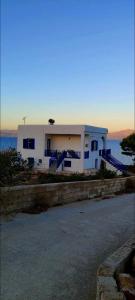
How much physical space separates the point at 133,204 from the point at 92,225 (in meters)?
5.51

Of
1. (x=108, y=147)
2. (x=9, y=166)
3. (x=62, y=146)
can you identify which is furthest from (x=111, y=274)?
(x=108, y=147)

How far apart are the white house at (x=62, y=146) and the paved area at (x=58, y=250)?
24653 millimetres

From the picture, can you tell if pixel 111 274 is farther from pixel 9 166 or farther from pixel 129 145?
pixel 129 145

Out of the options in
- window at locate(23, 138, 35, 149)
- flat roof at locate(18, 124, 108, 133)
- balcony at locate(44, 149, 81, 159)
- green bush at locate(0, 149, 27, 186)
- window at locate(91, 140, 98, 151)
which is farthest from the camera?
window at locate(23, 138, 35, 149)

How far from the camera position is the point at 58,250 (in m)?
7.40

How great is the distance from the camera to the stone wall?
34.9 feet

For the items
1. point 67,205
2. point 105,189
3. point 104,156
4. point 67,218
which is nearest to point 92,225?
point 67,218

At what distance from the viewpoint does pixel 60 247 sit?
7.62 m

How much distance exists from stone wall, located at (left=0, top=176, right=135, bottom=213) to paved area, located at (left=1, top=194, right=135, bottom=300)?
45cm

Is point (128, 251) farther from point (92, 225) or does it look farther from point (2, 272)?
point (92, 225)

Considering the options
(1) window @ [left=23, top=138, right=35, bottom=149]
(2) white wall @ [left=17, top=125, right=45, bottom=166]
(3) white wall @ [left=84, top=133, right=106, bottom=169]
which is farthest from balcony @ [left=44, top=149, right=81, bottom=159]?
(1) window @ [left=23, top=138, right=35, bottom=149]

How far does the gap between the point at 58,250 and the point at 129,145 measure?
29.3 meters

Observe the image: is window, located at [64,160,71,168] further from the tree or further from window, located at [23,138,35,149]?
the tree

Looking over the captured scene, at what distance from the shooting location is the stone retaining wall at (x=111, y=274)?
14.2ft
